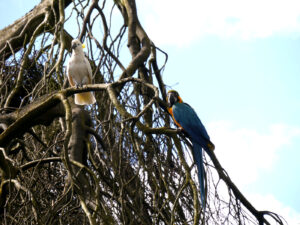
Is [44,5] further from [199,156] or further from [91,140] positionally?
[199,156]

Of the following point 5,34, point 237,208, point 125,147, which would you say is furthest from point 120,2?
point 237,208

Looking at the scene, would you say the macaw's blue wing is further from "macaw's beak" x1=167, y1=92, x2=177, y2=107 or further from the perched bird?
the perched bird

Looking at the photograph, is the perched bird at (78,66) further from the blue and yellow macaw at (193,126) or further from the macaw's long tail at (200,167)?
the macaw's long tail at (200,167)

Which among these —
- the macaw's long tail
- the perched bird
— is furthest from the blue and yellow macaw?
the perched bird

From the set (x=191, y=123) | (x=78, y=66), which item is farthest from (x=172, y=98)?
(x=78, y=66)

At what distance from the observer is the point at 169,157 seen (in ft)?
11.8

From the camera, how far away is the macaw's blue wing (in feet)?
12.6

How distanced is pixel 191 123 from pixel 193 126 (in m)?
0.04

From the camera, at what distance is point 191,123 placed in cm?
409

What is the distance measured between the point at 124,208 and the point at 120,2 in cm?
270

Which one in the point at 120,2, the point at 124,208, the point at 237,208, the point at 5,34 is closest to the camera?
the point at 124,208

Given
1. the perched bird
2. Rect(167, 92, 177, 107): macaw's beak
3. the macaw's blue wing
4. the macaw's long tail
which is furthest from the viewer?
the perched bird

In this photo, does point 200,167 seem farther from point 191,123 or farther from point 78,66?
point 78,66

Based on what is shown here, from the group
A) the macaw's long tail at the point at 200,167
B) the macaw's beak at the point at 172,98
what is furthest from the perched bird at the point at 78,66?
the macaw's long tail at the point at 200,167
